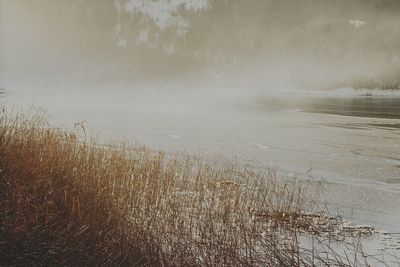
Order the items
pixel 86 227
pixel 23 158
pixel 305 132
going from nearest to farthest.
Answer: pixel 86 227, pixel 23 158, pixel 305 132

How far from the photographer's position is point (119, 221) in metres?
7.36

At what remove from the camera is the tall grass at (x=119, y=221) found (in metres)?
6.10

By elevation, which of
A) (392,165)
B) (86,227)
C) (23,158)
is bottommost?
(392,165)

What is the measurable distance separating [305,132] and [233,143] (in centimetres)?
979

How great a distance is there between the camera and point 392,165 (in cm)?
1959

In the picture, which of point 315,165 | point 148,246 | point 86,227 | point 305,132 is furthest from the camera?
point 305,132

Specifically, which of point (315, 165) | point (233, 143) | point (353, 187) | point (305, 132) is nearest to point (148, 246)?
point (353, 187)

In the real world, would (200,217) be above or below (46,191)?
below

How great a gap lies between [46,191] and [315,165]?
47.2ft

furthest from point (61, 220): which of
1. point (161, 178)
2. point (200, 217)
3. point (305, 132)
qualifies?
point (305, 132)

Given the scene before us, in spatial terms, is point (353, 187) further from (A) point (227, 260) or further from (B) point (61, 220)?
(B) point (61, 220)

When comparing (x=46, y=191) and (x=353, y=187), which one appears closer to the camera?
(x=46, y=191)

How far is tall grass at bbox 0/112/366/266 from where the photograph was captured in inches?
240

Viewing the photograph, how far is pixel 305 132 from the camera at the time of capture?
33.5 m
